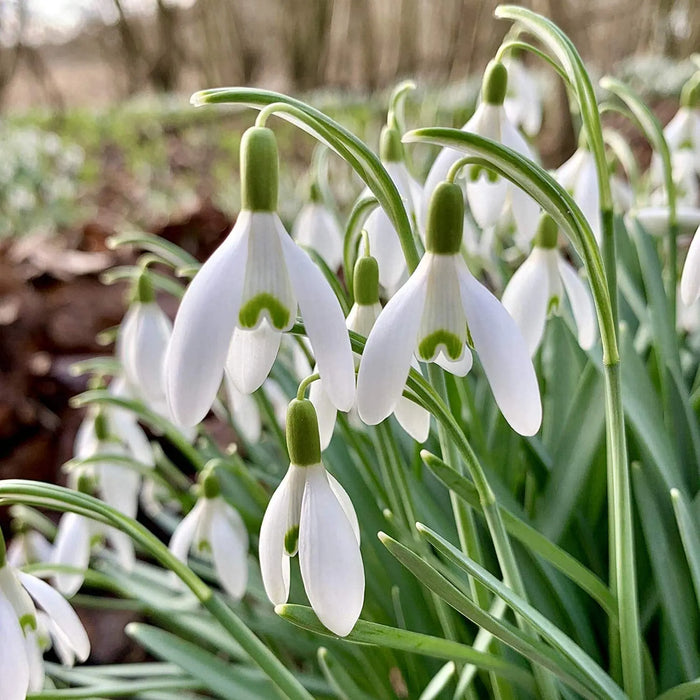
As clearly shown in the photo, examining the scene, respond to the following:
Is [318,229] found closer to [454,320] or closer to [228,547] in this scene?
[228,547]

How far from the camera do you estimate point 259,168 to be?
54 cm

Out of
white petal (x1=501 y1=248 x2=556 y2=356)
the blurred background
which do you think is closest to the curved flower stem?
white petal (x1=501 y1=248 x2=556 y2=356)

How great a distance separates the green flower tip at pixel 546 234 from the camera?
84 cm

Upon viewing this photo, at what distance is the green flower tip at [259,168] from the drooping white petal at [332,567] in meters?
0.21

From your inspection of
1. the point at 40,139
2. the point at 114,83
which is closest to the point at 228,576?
the point at 40,139

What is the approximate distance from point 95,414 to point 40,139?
414 centimetres

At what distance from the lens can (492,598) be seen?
0.93 m

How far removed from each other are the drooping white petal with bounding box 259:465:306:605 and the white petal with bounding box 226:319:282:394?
7 cm

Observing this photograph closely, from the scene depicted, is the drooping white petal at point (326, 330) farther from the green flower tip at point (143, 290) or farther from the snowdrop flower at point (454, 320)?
the green flower tip at point (143, 290)

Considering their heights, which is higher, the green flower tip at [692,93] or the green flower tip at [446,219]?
the green flower tip at [692,93]

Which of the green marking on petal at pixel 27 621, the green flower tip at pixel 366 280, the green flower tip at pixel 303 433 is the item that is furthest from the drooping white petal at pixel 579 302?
the green marking on petal at pixel 27 621

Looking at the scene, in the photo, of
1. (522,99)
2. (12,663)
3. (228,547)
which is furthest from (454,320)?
(522,99)

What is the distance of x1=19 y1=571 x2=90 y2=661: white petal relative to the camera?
2.29 feet

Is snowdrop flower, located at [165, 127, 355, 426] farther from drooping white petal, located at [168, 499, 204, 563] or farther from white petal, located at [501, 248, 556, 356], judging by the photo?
drooping white petal, located at [168, 499, 204, 563]
